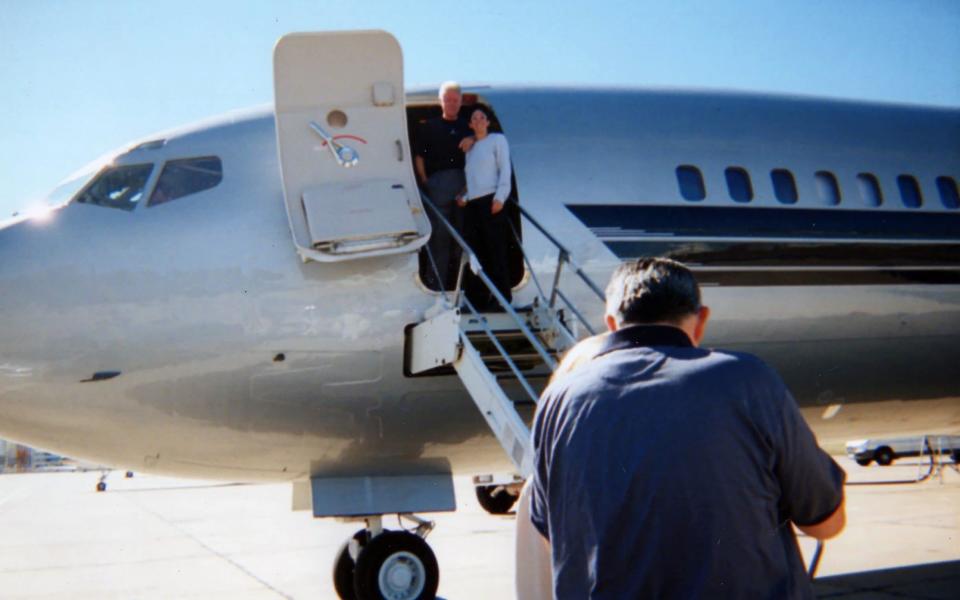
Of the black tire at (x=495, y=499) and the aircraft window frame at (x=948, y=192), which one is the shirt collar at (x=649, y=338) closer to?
the aircraft window frame at (x=948, y=192)

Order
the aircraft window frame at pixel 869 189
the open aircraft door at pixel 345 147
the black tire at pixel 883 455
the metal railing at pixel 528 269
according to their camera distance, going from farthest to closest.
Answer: the black tire at pixel 883 455
the aircraft window frame at pixel 869 189
the open aircraft door at pixel 345 147
the metal railing at pixel 528 269

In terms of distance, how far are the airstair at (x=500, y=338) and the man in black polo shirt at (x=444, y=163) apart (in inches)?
4.6

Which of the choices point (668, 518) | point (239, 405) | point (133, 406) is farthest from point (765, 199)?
point (668, 518)

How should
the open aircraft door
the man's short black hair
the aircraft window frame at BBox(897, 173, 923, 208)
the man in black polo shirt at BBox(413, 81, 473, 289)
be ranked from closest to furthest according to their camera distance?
the man's short black hair → the open aircraft door → the man in black polo shirt at BBox(413, 81, 473, 289) → the aircraft window frame at BBox(897, 173, 923, 208)

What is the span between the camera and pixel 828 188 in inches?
324

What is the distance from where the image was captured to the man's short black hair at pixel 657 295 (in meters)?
2.38

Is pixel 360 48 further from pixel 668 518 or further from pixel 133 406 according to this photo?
pixel 668 518

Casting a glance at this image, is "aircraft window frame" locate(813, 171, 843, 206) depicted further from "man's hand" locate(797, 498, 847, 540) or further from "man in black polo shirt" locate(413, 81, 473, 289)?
"man's hand" locate(797, 498, 847, 540)

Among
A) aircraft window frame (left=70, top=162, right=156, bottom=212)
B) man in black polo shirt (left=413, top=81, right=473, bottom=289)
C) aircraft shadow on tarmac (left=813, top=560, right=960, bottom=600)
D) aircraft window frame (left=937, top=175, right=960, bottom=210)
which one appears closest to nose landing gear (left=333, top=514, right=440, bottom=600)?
man in black polo shirt (left=413, top=81, right=473, bottom=289)

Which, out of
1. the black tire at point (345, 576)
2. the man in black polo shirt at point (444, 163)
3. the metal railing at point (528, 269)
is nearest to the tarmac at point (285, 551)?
the black tire at point (345, 576)

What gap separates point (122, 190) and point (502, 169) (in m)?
2.72

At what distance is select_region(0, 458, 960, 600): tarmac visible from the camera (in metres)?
9.44

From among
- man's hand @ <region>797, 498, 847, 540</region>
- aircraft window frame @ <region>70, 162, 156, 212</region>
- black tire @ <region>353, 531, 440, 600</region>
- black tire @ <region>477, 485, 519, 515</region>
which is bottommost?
black tire @ <region>477, 485, 519, 515</region>

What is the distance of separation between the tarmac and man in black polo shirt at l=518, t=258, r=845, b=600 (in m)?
6.74
